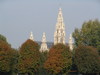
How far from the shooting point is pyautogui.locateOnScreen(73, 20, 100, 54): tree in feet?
301

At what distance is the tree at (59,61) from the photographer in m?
68.9

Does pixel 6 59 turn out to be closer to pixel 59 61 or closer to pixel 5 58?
pixel 5 58

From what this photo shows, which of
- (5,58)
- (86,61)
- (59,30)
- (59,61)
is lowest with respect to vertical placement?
(59,61)

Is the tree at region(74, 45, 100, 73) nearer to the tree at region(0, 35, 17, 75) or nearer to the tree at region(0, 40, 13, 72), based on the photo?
the tree at region(0, 35, 17, 75)

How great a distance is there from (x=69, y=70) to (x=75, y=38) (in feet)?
89.0

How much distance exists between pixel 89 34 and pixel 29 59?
90.8 feet

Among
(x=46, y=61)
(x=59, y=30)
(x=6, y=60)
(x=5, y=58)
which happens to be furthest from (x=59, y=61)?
(x=59, y=30)

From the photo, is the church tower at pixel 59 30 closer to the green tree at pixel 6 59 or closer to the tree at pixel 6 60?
the tree at pixel 6 60

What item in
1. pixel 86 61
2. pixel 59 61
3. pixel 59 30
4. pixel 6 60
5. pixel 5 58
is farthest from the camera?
pixel 59 30

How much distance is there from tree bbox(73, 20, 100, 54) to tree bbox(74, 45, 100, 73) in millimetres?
17095

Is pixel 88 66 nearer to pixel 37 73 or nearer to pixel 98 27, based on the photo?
pixel 37 73

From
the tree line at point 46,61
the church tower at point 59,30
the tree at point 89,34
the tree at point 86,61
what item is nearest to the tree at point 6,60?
the tree line at point 46,61

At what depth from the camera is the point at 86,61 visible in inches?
2798

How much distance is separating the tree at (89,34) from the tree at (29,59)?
22820 mm
